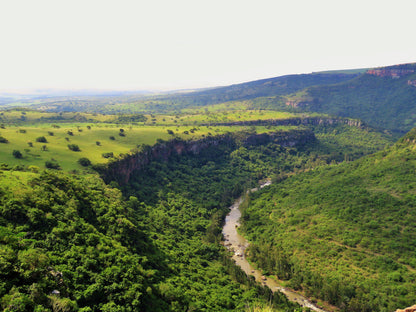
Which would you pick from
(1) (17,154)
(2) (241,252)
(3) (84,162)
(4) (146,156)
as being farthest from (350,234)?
(1) (17,154)

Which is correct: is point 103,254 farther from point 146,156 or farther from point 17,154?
point 146,156

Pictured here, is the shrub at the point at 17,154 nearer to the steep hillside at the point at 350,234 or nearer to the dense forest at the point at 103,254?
the dense forest at the point at 103,254

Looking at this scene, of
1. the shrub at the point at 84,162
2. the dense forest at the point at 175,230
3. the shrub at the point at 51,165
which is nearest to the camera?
the dense forest at the point at 175,230


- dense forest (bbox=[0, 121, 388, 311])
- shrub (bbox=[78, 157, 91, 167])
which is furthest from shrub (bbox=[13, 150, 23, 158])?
dense forest (bbox=[0, 121, 388, 311])

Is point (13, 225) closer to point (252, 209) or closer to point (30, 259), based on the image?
point (30, 259)

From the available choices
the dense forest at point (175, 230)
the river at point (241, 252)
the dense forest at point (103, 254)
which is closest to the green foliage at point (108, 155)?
the dense forest at point (175, 230)

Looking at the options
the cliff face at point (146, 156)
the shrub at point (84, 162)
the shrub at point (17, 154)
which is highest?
the shrub at point (17, 154)

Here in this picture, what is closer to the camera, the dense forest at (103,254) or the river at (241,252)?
the dense forest at (103,254)
